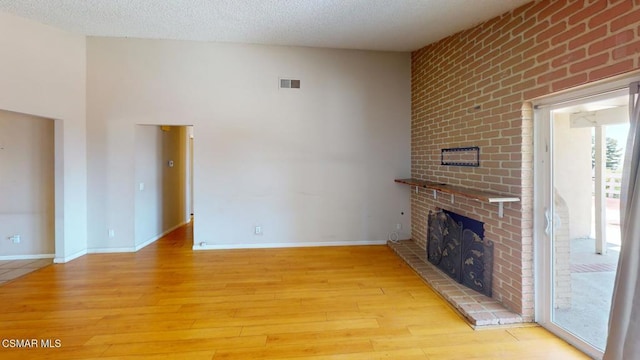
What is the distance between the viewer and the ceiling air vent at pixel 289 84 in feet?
14.6

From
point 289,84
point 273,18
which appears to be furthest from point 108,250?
point 273,18

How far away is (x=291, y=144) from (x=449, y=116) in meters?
2.35

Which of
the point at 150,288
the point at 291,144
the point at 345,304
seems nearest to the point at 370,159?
the point at 291,144

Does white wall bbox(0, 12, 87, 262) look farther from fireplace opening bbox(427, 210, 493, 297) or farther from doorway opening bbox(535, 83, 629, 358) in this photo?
doorway opening bbox(535, 83, 629, 358)

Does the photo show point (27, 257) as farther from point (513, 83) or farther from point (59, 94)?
point (513, 83)

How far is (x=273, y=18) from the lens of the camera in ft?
11.1

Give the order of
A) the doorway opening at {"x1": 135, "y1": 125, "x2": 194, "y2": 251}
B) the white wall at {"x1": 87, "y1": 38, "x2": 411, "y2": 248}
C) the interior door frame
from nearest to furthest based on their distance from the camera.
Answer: the interior door frame, the white wall at {"x1": 87, "y1": 38, "x2": 411, "y2": 248}, the doorway opening at {"x1": 135, "y1": 125, "x2": 194, "y2": 251}

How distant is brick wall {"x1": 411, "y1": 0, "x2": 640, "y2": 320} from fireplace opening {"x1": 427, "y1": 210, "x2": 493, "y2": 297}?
0.10 meters

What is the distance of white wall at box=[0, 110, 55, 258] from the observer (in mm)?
3824

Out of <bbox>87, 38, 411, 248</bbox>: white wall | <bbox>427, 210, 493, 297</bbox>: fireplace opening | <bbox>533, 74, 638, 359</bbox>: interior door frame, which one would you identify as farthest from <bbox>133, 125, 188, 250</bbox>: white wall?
<bbox>533, 74, 638, 359</bbox>: interior door frame

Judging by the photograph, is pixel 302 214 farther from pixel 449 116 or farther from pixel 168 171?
pixel 168 171

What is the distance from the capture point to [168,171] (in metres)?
5.58

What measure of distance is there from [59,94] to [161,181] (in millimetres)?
1995

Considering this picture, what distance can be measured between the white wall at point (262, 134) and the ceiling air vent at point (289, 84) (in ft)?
0.26
